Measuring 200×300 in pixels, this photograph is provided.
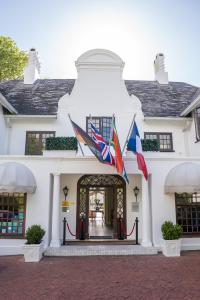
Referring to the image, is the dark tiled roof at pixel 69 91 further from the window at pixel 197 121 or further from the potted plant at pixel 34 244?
the potted plant at pixel 34 244

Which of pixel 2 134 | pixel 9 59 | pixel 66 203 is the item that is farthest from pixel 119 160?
A: pixel 9 59

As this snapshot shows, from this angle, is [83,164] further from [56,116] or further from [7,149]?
[7,149]

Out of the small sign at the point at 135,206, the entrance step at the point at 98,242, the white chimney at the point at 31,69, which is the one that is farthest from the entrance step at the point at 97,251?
the white chimney at the point at 31,69

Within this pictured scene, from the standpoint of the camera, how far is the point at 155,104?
63.0 feet

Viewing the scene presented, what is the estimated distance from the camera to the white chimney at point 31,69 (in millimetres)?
22062

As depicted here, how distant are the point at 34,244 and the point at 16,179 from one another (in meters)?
3.34

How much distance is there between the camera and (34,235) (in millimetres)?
12484

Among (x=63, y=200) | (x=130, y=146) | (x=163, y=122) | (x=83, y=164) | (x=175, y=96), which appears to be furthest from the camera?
(x=175, y=96)

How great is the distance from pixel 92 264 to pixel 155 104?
40.6ft

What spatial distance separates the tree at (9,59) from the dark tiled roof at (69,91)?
26.6 ft

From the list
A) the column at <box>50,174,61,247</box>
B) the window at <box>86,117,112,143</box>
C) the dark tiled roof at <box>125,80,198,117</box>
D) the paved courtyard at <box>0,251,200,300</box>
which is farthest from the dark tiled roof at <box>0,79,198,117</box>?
the paved courtyard at <box>0,251,200,300</box>

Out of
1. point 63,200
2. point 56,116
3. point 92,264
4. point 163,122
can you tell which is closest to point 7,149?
point 56,116

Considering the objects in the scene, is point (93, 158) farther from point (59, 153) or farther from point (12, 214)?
Answer: point (12, 214)

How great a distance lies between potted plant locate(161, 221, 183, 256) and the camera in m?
12.9
